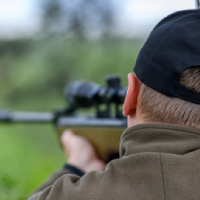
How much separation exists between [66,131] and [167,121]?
1.30 metres

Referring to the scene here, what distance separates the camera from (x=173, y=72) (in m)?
1.03

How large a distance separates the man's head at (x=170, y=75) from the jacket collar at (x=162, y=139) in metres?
0.07

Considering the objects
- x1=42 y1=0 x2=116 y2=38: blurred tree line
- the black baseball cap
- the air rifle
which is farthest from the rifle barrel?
x1=42 y1=0 x2=116 y2=38: blurred tree line

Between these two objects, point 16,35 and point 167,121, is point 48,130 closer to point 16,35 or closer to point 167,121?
point 16,35

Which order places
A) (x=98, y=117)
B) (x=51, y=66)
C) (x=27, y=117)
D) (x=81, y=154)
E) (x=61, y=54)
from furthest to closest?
(x=61, y=54)
(x=51, y=66)
(x=27, y=117)
(x=98, y=117)
(x=81, y=154)

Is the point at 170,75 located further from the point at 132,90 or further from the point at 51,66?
the point at 51,66

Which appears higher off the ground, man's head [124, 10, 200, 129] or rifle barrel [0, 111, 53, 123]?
man's head [124, 10, 200, 129]

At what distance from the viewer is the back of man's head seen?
1.01 meters

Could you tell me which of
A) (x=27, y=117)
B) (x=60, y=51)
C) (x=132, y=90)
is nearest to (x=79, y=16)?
(x=60, y=51)

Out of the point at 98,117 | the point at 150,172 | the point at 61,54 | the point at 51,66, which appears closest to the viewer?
the point at 150,172

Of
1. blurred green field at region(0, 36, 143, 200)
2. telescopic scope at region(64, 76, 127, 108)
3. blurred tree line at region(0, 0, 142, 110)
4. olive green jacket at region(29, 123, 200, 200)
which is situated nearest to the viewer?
olive green jacket at region(29, 123, 200, 200)

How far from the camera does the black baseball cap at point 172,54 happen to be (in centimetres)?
102

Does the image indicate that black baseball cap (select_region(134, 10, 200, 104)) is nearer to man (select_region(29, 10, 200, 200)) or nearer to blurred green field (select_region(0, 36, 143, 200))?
man (select_region(29, 10, 200, 200))

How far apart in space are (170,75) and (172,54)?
70 mm
